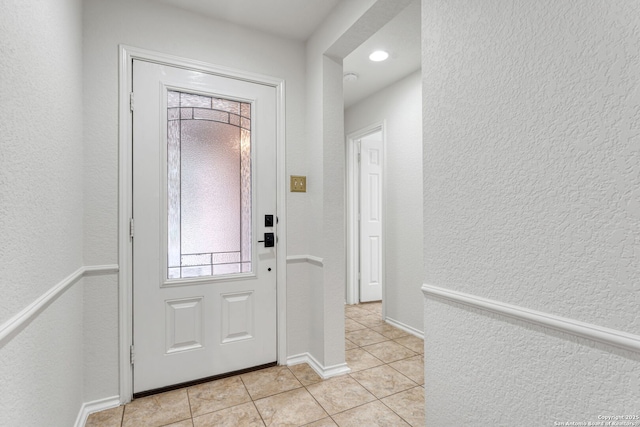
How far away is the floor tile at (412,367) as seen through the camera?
7.09 ft

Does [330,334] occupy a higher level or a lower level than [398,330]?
higher

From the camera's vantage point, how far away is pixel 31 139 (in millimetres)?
1075

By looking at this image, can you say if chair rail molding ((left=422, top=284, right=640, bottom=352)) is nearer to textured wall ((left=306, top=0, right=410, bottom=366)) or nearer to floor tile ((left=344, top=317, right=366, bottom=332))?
textured wall ((left=306, top=0, right=410, bottom=366))

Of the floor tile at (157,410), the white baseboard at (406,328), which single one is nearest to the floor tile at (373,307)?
the white baseboard at (406,328)

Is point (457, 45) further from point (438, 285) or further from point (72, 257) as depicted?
point (72, 257)

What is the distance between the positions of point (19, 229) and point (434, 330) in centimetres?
154

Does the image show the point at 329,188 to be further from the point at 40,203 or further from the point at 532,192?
the point at 40,203

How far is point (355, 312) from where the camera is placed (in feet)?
12.1

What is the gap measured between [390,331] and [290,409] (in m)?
1.55

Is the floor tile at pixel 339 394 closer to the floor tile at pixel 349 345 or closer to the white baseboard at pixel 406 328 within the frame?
the floor tile at pixel 349 345

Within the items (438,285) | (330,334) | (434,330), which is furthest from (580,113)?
(330,334)

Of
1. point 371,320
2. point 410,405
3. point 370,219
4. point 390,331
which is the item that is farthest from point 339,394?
point 370,219

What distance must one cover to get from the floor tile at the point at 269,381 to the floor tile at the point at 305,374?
0.04m

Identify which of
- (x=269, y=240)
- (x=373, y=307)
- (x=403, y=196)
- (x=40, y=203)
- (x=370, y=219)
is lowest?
(x=373, y=307)
